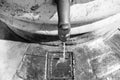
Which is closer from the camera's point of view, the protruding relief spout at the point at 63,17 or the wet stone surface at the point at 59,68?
the protruding relief spout at the point at 63,17

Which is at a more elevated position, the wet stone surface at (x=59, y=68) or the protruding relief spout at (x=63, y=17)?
the protruding relief spout at (x=63, y=17)

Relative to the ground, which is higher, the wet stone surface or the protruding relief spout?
the protruding relief spout

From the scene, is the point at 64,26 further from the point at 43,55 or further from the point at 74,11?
the point at 43,55

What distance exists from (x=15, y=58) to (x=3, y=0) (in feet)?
1.25

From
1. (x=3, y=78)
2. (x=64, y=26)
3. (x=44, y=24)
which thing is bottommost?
(x=3, y=78)

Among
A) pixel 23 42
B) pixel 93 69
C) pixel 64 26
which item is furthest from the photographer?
pixel 23 42

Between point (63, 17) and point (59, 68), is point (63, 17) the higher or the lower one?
the higher one

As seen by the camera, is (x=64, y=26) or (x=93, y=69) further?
(x=93, y=69)

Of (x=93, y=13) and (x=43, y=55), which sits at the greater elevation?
(x=93, y=13)

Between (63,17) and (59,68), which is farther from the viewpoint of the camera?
(59,68)

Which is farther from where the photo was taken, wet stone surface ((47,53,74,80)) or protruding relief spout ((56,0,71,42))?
wet stone surface ((47,53,74,80))

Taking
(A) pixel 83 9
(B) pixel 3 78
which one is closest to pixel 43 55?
(B) pixel 3 78

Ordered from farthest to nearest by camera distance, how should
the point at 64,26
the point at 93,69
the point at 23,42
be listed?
the point at 23,42 < the point at 93,69 < the point at 64,26

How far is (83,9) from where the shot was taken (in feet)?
3.75
